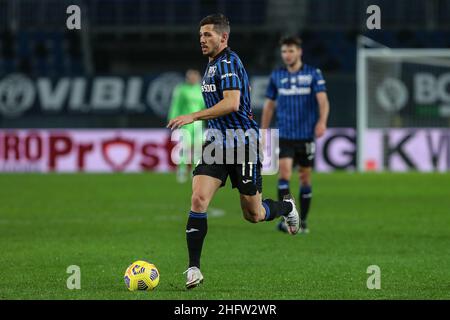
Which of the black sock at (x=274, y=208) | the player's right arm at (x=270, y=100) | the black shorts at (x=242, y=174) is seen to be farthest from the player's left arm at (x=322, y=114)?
the black shorts at (x=242, y=174)

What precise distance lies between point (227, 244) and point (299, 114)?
7.64ft

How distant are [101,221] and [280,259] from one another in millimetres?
4465

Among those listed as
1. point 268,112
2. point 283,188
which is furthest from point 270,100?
point 283,188

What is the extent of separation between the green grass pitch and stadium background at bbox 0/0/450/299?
3cm

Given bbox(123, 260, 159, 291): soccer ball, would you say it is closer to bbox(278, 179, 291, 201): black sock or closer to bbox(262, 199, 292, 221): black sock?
bbox(262, 199, 292, 221): black sock

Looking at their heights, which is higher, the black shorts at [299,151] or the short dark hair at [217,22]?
the short dark hair at [217,22]

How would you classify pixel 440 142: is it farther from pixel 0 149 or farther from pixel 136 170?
pixel 0 149

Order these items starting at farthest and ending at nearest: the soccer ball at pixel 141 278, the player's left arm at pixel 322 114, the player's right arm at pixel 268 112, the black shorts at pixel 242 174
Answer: the player's right arm at pixel 268 112, the player's left arm at pixel 322 114, the black shorts at pixel 242 174, the soccer ball at pixel 141 278

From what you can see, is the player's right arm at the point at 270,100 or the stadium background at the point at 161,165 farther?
the player's right arm at the point at 270,100

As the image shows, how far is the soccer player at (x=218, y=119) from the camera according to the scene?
A: 25.7 feet

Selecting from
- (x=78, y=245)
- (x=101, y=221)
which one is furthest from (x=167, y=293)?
(x=101, y=221)

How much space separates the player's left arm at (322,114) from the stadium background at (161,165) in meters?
1.20

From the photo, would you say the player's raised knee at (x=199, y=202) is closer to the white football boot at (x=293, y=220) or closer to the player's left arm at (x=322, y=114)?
the white football boot at (x=293, y=220)

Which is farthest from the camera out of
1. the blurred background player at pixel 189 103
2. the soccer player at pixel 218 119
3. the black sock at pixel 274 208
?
the blurred background player at pixel 189 103
